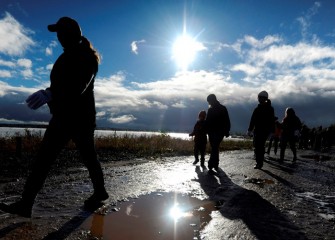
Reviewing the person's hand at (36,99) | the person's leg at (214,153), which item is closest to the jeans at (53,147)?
the person's hand at (36,99)

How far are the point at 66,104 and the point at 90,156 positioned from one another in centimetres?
70

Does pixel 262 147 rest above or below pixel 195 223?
above

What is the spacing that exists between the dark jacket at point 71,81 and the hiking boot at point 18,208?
3.17 feet

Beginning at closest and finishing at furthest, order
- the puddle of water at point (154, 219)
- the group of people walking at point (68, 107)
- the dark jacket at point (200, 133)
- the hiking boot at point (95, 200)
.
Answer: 1. the puddle of water at point (154, 219)
2. the group of people walking at point (68, 107)
3. the hiking boot at point (95, 200)
4. the dark jacket at point (200, 133)

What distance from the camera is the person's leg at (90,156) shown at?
3807 millimetres

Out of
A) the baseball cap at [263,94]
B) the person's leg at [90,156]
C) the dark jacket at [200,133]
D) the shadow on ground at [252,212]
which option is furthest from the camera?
the dark jacket at [200,133]

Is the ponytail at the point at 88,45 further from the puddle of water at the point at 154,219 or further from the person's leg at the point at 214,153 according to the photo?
the person's leg at the point at 214,153

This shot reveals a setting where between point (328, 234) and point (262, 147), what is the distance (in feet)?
19.2

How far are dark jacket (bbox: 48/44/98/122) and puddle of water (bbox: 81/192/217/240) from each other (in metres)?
1.18

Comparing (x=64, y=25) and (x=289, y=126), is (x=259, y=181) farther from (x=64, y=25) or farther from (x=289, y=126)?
(x=289, y=126)

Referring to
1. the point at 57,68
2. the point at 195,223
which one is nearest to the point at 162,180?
the point at 195,223

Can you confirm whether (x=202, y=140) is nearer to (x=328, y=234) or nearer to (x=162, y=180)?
(x=162, y=180)

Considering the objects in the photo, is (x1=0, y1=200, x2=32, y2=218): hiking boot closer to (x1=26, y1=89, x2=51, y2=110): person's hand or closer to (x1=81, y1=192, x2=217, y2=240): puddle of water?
(x1=81, y1=192, x2=217, y2=240): puddle of water

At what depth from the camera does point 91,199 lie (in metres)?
4.00
